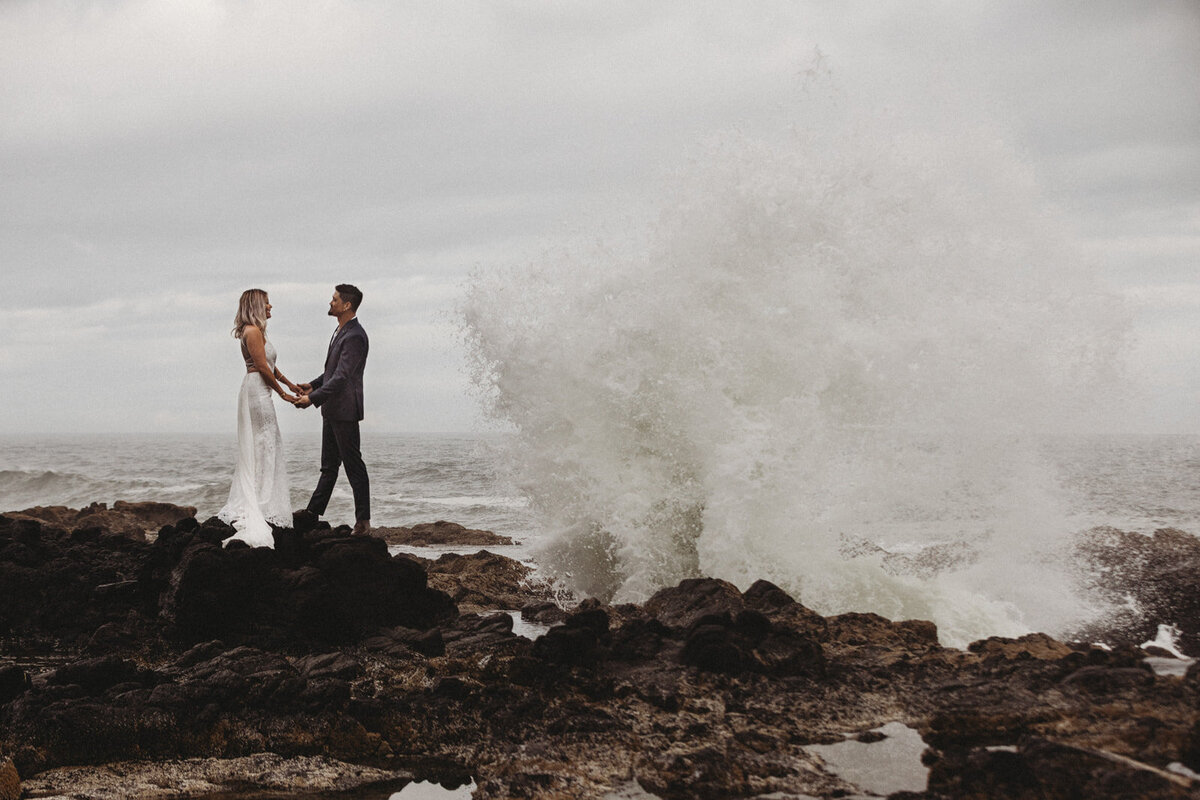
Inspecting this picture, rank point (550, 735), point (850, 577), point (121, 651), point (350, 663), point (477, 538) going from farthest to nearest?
point (477, 538) → point (850, 577) → point (121, 651) → point (350, 663) → point (550, 735)

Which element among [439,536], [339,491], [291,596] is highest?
[291,596]

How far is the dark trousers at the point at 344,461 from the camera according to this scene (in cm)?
764

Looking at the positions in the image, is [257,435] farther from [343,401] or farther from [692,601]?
[692,601]

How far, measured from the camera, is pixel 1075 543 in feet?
29.7

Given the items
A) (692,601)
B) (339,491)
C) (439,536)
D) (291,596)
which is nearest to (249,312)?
(291,596)

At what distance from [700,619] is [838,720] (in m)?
1.15

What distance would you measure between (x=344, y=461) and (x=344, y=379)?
2.46 feet

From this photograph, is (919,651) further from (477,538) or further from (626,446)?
(477,538)

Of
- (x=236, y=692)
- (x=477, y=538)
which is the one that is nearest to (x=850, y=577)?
(x=236, y=692)

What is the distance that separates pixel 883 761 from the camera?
11.8 feet

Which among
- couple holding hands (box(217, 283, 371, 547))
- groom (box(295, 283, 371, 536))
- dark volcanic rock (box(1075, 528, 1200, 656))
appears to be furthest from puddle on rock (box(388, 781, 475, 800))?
dark volcanic rock (box(1075, 528, 1200, 656))

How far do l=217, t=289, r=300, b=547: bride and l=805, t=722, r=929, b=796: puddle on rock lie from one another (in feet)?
16.7

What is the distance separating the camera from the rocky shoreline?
3.48 metres

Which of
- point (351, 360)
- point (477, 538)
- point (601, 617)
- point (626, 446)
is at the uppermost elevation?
point (351, 360)
